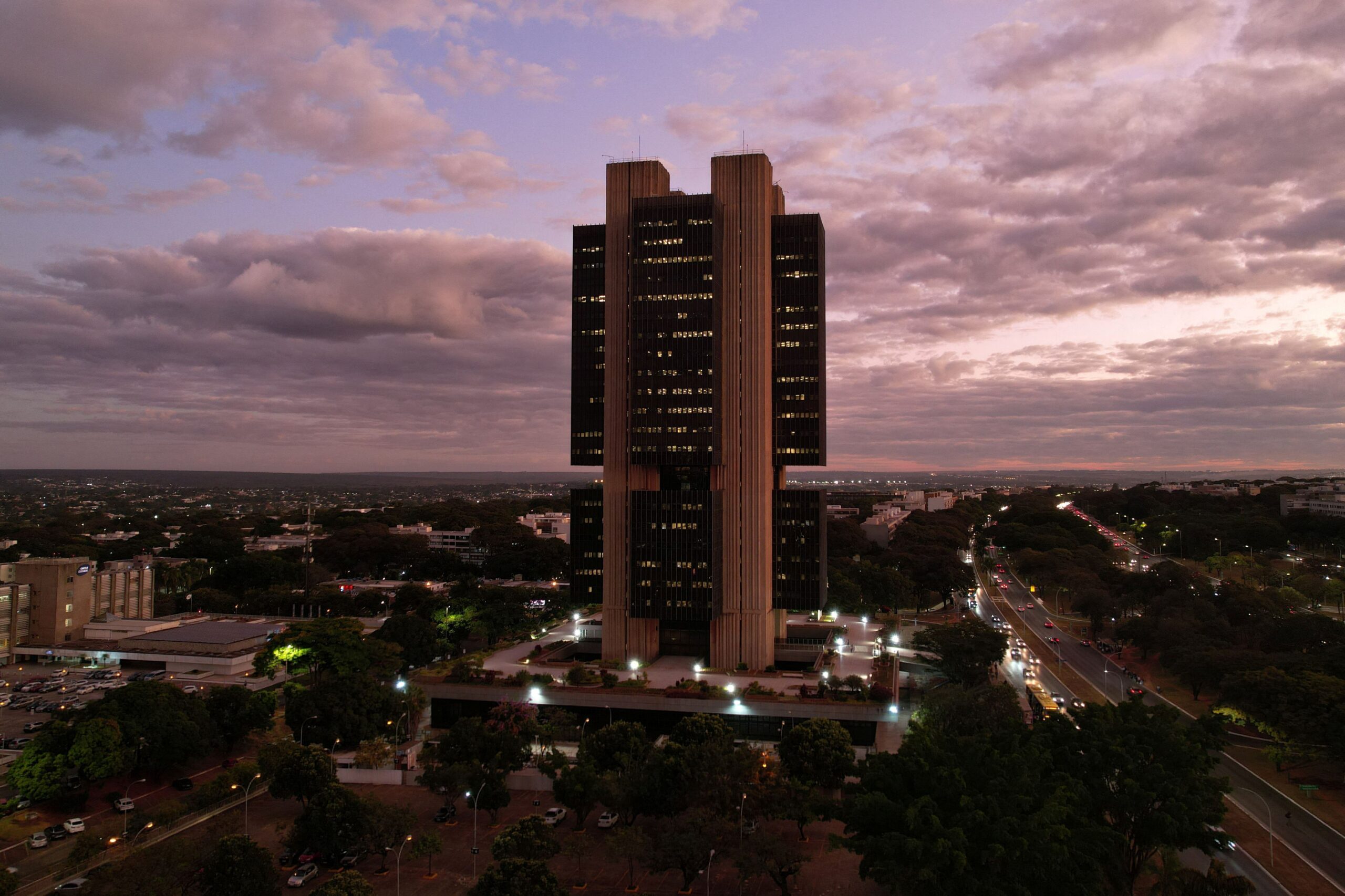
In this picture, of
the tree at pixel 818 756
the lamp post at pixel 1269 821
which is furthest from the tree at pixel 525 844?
the lamp post at pixel 1269 821

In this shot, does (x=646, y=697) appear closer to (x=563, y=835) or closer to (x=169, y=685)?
(x=563, y=835)

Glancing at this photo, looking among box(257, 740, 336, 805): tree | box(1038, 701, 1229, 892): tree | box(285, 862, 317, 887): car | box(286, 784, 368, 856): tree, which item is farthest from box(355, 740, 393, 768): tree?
box(1038, 701, 1229, 892): tree

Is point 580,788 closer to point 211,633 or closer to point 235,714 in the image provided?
point 235,714

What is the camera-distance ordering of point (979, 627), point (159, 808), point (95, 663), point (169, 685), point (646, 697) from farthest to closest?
point (95, 663) → point (979, 627) → point (646, 697) → point (169, 685) → point (159, 808)

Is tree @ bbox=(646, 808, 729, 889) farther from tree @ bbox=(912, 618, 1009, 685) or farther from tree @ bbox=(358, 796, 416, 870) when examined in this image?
tree @ bbox=(912, 618, 1009, 685)

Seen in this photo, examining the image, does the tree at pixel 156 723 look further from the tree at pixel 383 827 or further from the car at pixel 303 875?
the tree at pixel 383 827

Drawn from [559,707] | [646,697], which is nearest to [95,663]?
[559,707]

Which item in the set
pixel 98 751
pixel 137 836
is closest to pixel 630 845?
pixel 137 836
